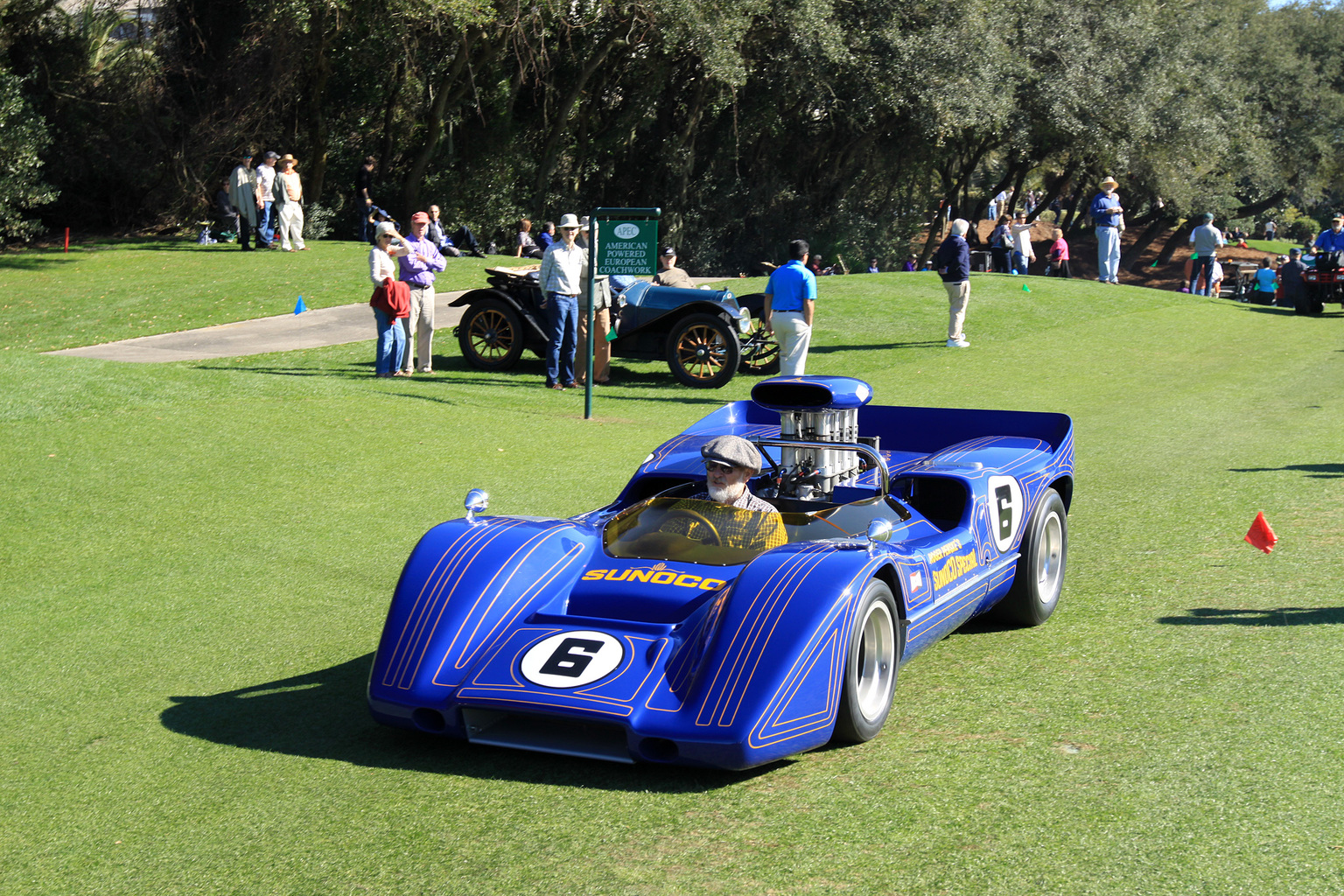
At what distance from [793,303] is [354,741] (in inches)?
373

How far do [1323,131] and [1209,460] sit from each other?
3830cm

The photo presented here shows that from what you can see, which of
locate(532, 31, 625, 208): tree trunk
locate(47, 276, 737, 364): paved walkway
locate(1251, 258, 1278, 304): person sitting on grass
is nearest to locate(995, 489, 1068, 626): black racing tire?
locate(47, 276, 737, 364): paved walkway

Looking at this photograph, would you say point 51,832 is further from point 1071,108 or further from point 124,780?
point 1071,108

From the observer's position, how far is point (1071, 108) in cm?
3114

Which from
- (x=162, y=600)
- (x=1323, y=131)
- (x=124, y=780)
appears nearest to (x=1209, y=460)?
(x=162, y=600)

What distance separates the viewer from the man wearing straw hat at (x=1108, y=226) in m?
23.4

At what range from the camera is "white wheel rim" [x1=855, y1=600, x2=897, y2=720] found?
442 centimetres

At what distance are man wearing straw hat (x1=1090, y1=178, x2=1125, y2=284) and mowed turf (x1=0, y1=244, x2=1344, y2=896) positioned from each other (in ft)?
41.6

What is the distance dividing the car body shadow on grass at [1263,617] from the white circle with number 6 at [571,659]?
114 inches

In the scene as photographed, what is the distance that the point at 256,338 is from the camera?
54.8 ft

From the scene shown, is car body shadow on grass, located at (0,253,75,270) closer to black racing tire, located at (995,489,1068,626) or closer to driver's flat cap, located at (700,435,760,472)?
driver's flat cap, located at (700,435,760,472)

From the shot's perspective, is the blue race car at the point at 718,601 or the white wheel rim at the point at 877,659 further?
the white wheel rim at the point at 877,659

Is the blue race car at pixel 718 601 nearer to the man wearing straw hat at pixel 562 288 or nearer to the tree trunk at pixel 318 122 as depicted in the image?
the man wearing straw hat at pixel 562 288

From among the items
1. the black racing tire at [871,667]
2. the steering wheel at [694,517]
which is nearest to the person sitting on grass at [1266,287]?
the steering wheel at [694,517]
